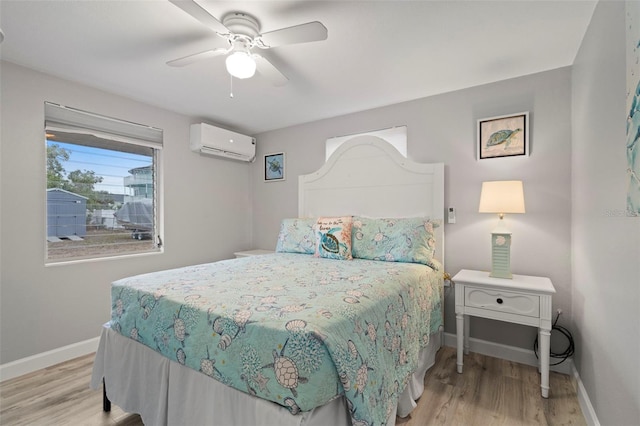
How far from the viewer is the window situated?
254 centimetres

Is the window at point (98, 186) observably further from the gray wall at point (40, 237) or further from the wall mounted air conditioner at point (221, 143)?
the wall mounted air conditioner at point (221, 143)

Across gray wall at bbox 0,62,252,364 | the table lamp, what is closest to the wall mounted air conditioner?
gray wall at bbox 0,62,252,364

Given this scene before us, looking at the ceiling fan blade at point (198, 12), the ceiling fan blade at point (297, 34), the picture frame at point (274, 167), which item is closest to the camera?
the ceiling fan blade at point (198, 12)

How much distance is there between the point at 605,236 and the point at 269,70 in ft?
7.11

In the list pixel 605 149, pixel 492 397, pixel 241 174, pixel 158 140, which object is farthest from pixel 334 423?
pixel 241 174

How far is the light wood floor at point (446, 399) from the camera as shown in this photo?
173 cm

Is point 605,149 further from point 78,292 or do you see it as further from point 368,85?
point 78,292

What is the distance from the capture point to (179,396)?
55.2 inches

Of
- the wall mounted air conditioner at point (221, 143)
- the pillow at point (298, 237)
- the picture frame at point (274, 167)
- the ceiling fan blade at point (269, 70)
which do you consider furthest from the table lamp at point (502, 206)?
the wall mounted air conditioner at point (221, 143)

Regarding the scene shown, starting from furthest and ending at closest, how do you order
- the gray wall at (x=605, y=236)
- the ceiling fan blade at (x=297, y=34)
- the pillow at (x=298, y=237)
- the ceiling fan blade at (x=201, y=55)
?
the pillow at (x=298, y=237), the ceiling fan blade at (x=201, y=55), the ceiling fan blade at (x=297, y=34), the gray wall at (x=605, y=236)

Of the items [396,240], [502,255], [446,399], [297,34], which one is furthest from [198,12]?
[446,399]

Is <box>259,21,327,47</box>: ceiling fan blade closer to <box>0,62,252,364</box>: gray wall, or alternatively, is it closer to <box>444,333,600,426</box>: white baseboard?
<box>0,62,252,364</box>: gray wall

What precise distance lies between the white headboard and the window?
5.73 feet

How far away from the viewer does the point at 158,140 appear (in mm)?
3207
